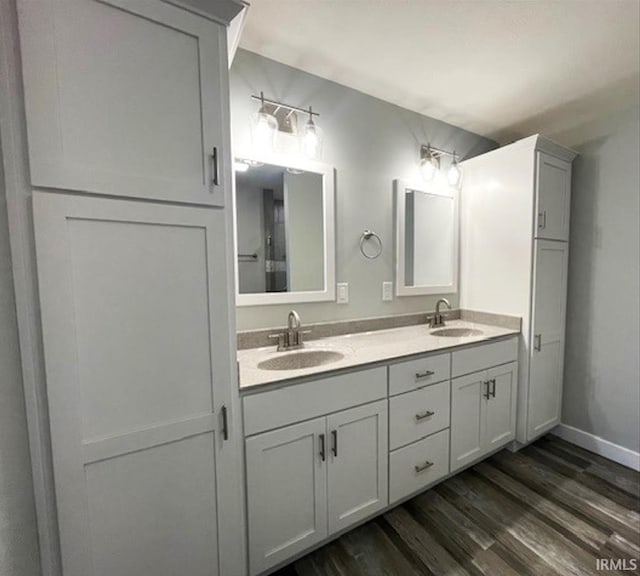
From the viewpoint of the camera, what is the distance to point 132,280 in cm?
84

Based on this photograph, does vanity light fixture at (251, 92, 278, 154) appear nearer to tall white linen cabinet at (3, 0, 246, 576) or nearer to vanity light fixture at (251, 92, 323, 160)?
vanity light fixture at (251, 92, 323, 160)

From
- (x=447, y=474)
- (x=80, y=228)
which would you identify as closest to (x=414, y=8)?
(x=80, y=228)

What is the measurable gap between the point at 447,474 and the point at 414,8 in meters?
2.32

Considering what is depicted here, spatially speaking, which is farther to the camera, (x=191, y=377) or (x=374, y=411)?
(x=374, y=411)

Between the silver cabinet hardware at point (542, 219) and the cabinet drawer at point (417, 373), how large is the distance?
1.13 m

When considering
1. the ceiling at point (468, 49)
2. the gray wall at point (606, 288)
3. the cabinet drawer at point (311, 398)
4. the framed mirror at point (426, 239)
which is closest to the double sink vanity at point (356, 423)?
the cabinet drawer at point (311, 398)

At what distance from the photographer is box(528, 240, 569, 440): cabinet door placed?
2.04 meters

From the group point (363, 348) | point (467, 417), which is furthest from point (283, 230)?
point (467, 417)

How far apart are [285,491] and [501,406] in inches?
60.4

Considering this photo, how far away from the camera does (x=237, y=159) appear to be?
1.57 m

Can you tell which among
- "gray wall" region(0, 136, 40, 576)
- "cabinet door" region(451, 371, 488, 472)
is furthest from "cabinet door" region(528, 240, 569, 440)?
"gray wall" region(0, 136, 40, 576)

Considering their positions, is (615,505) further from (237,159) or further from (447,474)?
(237,159)

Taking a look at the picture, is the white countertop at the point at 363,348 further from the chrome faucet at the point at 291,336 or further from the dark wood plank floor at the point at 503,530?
the dark wood plank floor at the point at 503,530

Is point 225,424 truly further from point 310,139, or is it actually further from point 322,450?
point 310,139
